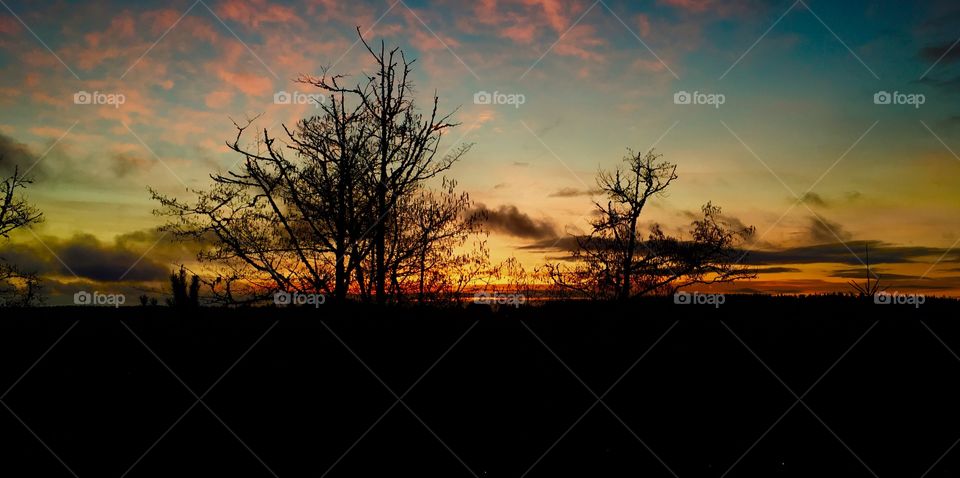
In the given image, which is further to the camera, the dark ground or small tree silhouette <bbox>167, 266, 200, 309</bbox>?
small tree silhouette <bbox>167, 266, 200, 309</bbox>

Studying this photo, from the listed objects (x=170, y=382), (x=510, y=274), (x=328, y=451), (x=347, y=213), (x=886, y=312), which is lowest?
(x=328, y=451)

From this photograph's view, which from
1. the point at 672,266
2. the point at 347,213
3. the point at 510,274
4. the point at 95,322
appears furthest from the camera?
the point at 672,266

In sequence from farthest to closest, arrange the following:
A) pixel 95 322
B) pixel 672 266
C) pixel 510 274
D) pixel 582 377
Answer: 1. pixel 672 266
2. pixel 510 274
3. pixel 95 322
4. pixel 582 377

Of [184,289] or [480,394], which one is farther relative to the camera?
[184,289]

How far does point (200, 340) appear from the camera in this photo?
10531 mm

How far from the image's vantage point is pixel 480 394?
32.8ft

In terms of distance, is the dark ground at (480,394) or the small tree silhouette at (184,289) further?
the small tree silhouette at (184,289)

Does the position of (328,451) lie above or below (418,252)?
below

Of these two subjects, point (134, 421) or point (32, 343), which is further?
point (32, 343)

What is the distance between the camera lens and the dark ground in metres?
9.13

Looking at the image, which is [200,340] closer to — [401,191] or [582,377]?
[582,377]

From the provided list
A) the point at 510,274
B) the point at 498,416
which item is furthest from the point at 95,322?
the point at 510,274

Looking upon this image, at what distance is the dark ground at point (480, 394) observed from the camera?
9.13 metres

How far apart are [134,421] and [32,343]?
2728 mm
